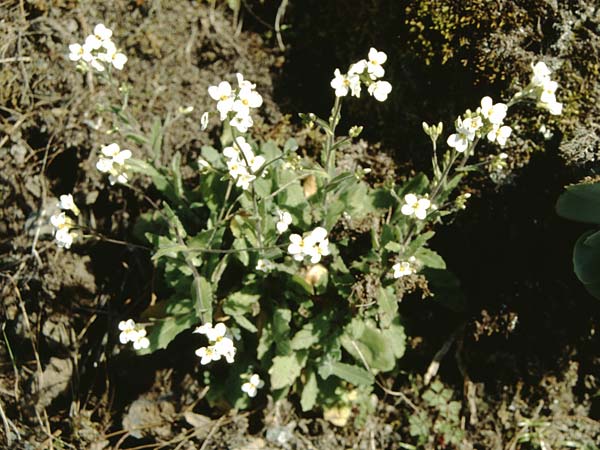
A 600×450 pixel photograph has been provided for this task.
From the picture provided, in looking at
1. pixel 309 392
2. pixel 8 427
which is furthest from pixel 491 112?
pixel 8 427

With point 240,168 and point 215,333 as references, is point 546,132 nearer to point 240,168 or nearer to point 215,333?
point 240,168

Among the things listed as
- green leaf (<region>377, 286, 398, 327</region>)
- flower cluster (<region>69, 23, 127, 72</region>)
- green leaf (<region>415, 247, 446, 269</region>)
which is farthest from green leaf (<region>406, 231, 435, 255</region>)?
flower cluster (<region>69, 23, 127, 72</region>)

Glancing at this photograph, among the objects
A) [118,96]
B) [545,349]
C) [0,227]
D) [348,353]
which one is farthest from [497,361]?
[0,227]

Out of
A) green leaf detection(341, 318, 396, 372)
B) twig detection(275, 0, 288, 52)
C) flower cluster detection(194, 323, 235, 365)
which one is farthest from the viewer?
twig detection(275, 0, 288, 52)

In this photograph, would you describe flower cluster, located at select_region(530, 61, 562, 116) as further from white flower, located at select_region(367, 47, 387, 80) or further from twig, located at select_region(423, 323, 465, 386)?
twig, located at select_region(423, 323, 465, 386)


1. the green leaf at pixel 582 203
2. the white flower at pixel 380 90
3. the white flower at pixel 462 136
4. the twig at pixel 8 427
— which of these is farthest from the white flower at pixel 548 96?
the twig at pixel 8 427

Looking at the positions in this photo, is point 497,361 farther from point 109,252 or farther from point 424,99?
point 109,252
